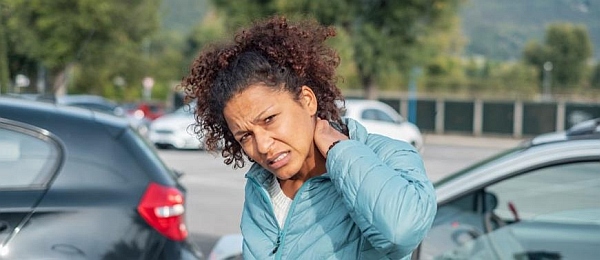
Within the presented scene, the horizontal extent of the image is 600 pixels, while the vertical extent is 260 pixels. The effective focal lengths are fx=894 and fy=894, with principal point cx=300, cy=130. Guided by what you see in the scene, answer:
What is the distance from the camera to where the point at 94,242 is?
3.90m

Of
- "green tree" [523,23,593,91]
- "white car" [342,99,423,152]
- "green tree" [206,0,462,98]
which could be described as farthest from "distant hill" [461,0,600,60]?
"white car" [342,99,423,152]

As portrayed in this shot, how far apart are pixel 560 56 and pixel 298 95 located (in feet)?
227

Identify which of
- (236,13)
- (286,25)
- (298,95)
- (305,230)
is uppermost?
(286,25)

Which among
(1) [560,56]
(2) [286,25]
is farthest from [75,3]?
(1) [560,56]

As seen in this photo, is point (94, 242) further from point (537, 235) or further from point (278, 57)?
point (278, 57)

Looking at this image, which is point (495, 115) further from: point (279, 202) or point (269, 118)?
point (269, 118)

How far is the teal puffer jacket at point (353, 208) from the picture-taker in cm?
177

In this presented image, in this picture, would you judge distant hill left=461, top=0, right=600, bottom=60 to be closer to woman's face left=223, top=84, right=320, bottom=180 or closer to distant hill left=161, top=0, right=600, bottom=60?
distant hill left=161, top=0, right=600, bottom=60

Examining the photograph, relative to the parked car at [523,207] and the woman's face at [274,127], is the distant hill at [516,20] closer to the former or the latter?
the parked car at [523,207]

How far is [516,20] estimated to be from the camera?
45406 millimetres

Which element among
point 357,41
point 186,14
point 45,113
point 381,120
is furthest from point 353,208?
point 186,14

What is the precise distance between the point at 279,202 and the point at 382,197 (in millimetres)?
356

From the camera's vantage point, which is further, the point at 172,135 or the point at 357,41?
the point at 357,41

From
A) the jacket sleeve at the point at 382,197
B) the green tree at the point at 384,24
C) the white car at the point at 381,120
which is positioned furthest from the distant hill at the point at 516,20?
the jacket sleeve at the point at 382,197
